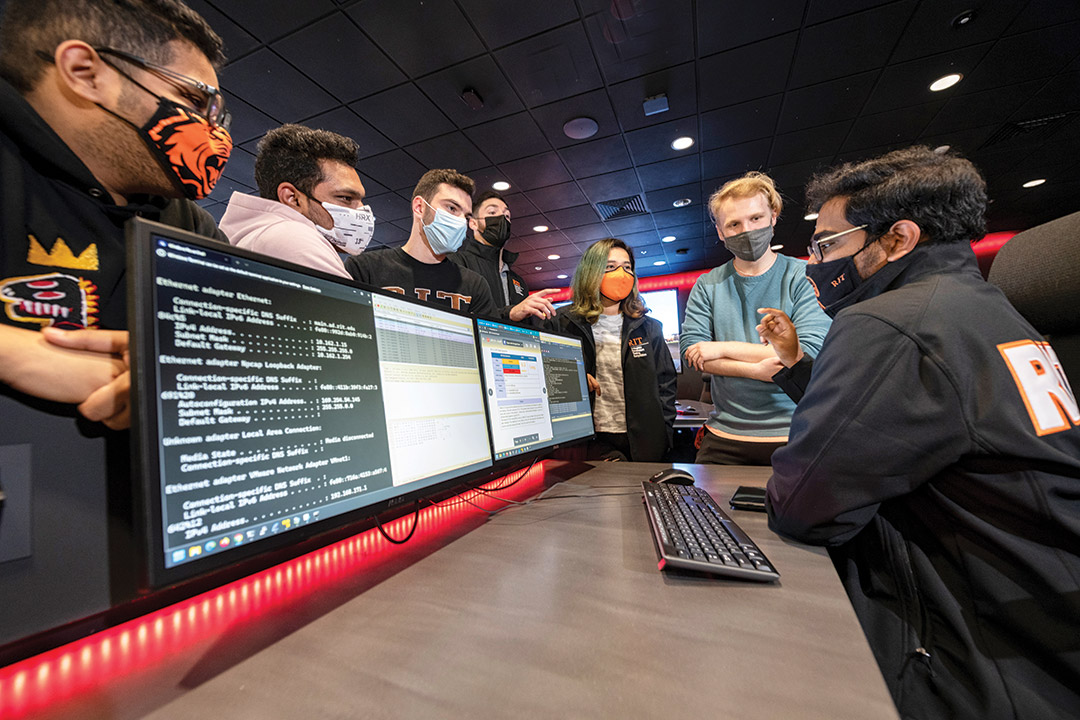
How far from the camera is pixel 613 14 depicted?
243 centimetres

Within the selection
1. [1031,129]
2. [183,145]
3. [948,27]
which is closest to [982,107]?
[1031,129]

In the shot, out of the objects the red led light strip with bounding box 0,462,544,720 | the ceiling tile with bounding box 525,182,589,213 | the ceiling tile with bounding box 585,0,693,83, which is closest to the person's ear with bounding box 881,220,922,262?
the red led light strip with bounding box 0,462,544,720

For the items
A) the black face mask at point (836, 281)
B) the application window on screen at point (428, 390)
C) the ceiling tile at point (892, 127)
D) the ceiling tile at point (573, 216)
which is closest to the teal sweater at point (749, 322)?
the black face mask at point (836, 281)

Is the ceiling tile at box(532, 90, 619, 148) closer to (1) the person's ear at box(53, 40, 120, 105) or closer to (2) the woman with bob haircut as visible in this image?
(2) the woman with bob haircut

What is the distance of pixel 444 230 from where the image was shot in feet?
6.48

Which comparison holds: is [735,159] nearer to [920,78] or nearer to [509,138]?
[920,78]

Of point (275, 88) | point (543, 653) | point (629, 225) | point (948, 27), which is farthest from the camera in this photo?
point (629, 225)

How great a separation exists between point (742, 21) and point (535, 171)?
7.09 ft

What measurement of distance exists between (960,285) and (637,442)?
136 cm

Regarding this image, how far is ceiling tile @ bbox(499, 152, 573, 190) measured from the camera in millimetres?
4053

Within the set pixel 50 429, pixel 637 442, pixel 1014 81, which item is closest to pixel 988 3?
pixel 1014 81

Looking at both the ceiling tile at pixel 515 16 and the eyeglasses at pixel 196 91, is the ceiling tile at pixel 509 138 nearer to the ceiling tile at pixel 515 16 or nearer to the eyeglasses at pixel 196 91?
the ceiling tile at pixel 515 16

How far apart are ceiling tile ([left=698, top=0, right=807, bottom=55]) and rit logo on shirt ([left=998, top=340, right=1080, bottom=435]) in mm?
2646

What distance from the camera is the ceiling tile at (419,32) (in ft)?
7.76
